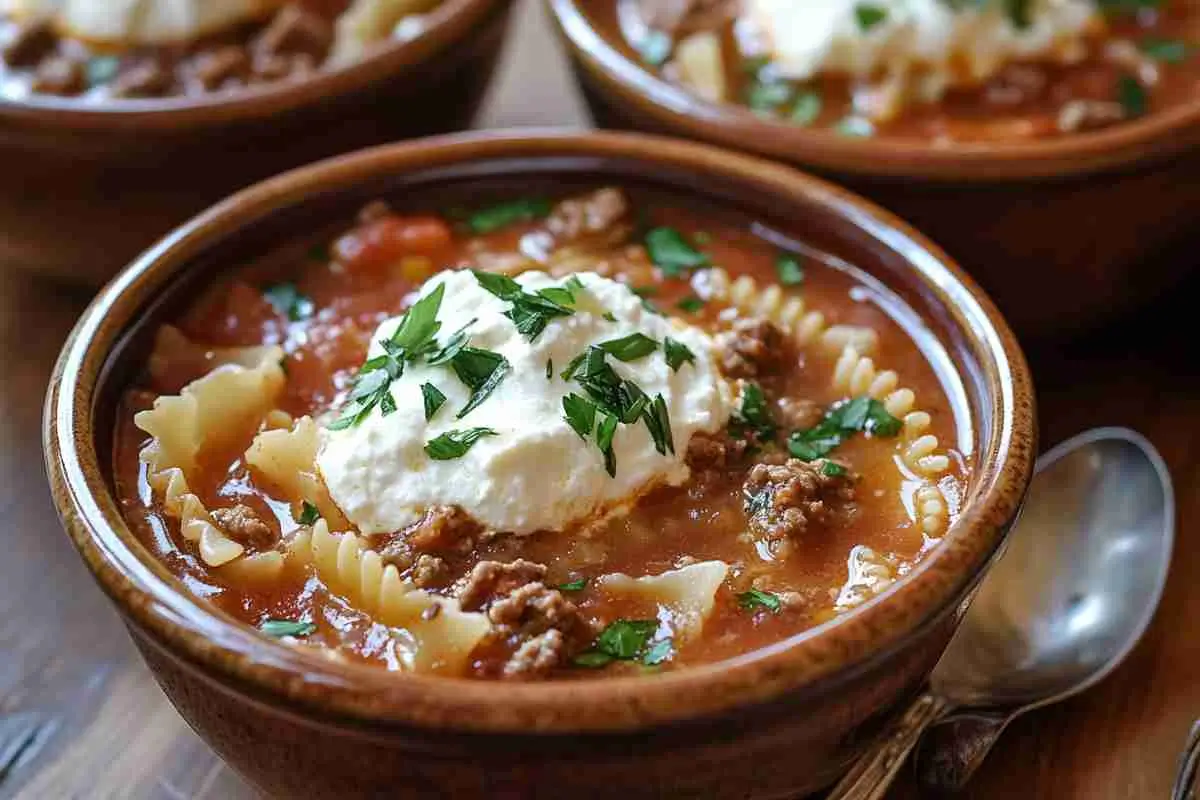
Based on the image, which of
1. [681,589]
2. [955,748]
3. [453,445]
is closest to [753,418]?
[681,589]

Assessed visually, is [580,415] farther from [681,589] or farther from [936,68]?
[936,68]

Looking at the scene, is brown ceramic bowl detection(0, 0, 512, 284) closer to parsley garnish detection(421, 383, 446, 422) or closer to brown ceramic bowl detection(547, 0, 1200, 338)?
brown ceramic bowl detection(547, 0, 1200, 338)

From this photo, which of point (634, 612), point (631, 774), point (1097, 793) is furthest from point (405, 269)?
point (1097, 793)

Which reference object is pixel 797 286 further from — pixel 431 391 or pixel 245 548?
pixel 245 548

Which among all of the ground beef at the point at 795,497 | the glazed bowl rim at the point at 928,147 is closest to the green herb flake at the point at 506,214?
the glazed bowl rim at the point at 928,147

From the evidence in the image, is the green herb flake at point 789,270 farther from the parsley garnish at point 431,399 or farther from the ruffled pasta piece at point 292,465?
the ruffled pasta piece at point 292,465

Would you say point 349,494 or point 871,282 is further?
point 871,282
